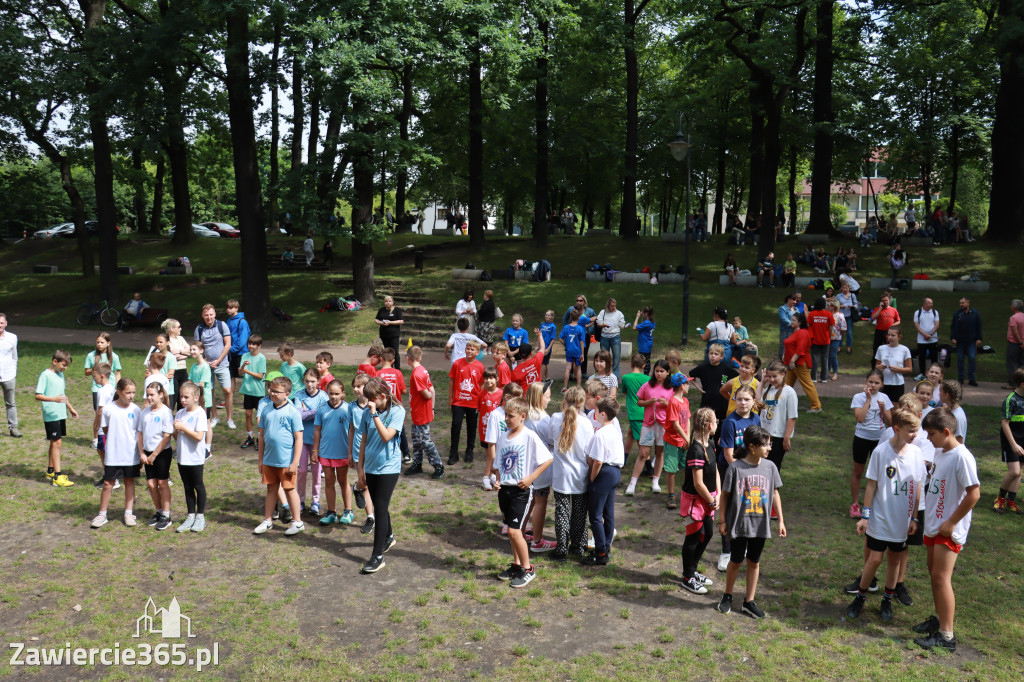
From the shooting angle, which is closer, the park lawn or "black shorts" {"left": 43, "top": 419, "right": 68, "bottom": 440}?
the park lawn

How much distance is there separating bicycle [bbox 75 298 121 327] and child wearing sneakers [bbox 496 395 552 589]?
914 inches

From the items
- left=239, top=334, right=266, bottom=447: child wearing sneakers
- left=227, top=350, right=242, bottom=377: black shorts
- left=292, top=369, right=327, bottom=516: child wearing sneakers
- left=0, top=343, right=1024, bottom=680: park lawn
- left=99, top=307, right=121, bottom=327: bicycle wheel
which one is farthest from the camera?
left=99, top=307, right=121, bottom=327: bicycle wheel

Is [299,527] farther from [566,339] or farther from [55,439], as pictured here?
[566,339]

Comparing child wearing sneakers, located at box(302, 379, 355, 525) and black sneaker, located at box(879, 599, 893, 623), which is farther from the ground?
child wearing sneakers, located at box(302, 379, 355, 525)

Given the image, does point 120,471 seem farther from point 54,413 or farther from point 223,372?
point 223,372

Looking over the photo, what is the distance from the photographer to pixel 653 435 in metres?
9.61

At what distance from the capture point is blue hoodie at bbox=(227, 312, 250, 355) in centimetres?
1358

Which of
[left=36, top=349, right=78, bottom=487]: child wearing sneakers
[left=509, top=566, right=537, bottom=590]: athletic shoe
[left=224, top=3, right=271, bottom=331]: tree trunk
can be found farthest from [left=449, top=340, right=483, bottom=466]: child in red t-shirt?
[left=224, top=3, right=271, bottom=331]: tree trunk

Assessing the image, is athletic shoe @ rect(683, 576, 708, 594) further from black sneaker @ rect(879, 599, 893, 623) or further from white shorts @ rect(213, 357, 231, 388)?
white shorts @ rect(213, 357, 231, 388)

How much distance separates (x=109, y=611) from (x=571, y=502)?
4319mm

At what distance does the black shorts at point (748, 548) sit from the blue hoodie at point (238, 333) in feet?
32.4

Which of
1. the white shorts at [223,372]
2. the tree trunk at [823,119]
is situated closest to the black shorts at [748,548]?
the white shorts at [223,372]

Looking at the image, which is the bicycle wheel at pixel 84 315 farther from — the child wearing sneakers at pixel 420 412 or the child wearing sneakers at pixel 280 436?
the child wearing sneakers at pixel 280 436

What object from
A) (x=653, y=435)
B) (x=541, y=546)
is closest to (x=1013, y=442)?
(x=653, y=435)
